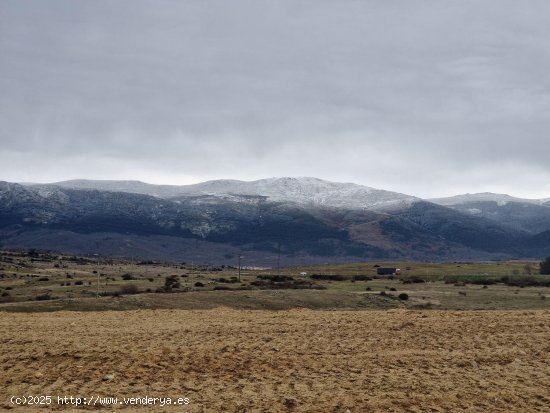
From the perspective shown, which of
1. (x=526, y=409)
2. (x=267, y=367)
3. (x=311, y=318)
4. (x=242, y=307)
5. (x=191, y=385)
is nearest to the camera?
(x=526, y=409)

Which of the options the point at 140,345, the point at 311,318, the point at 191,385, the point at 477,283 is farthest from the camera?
the point at 477,283

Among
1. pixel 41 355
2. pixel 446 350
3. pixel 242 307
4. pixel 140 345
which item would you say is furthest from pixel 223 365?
pixel 242 307

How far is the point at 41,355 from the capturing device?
1697 centimetres

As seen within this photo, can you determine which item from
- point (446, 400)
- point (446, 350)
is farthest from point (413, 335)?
point (446, 400)

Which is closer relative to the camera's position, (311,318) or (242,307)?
(311,318)

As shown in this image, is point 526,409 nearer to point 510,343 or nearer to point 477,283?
point 510,343

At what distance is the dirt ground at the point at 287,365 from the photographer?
13242 millimetres

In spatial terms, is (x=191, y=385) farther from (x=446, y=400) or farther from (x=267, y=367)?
(x=446, y=400)

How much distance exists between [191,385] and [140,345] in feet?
15.5

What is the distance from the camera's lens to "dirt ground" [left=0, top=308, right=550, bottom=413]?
13.2m

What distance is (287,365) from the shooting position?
16.3 meters

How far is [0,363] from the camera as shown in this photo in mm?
16250

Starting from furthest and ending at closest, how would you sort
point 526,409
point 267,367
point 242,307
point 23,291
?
point 23,291, point 242,307, point 267,367, point 526,409

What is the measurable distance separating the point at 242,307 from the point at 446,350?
24.9m
